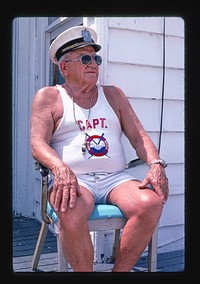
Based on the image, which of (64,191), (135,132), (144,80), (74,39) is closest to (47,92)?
(74,39)

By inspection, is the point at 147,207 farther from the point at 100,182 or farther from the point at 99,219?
the point at 100,182

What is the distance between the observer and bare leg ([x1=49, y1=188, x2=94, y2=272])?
212 cm

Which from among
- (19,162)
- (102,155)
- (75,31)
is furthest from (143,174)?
(19,162)

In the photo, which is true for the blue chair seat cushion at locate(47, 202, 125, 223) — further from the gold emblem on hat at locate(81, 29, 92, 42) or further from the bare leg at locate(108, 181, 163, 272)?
the gold emblem on hat at locate(81, 29, 92, 42)

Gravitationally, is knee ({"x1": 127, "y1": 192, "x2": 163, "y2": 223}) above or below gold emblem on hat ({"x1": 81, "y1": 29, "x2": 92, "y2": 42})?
below

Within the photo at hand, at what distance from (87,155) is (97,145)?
8 centimetres

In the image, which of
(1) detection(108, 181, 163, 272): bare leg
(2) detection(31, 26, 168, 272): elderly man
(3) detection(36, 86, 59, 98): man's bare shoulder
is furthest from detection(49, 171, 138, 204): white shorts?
(3) detection(36, 86, 59, 98): man's bare shoulder

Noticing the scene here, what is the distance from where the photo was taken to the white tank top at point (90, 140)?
2496 millimetres

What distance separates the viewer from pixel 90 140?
2.52m

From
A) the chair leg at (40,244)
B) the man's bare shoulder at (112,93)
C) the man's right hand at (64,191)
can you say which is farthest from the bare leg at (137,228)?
the man's bare shoulder at (112,93)

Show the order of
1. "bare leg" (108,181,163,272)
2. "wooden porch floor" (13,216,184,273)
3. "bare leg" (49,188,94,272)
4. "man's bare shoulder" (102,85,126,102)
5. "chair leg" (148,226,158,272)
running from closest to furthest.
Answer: "bare leg" (49,188,94,272), "bare leg" (108,181,163,272), "chair leg" (148,226,158,272), "man's bare shoulder" (102,85,126,102), "wooden porch floor" (13,216,184,273)

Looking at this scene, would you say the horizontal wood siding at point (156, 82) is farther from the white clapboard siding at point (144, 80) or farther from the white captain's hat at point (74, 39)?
the white captain's hat at point (74, 39)

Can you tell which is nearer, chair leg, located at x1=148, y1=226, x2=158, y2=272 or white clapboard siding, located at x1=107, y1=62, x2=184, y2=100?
chair leg, located at x1=148, y1=226, x2=158, y2=272
